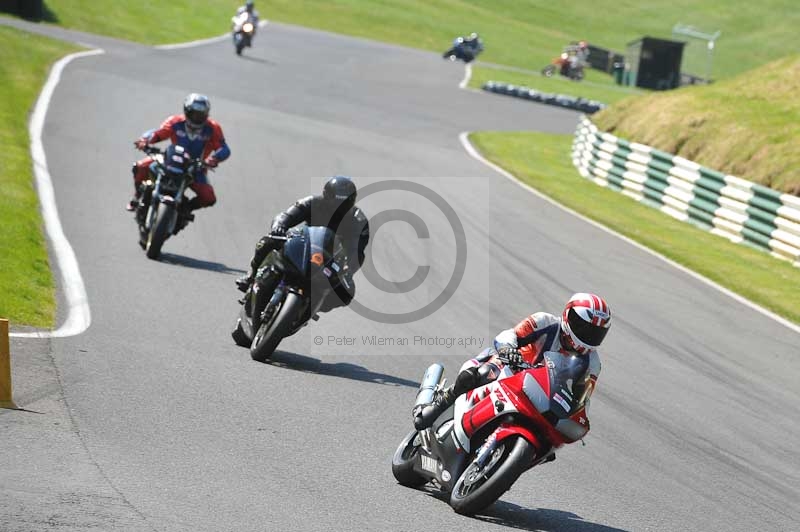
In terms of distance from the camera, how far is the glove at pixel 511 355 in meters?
7.33

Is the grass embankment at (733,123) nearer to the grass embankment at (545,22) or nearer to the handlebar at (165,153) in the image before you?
the handlebar at (165,153)

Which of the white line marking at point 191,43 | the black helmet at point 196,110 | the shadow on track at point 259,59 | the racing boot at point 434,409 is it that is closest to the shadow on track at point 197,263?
the black helmet at point 196,110

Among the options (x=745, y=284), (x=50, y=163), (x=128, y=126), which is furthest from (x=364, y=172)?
(x=745, y=284)

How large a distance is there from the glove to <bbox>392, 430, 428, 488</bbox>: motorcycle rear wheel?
0.90m

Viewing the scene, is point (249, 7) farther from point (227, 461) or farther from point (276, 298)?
point (227, 461)

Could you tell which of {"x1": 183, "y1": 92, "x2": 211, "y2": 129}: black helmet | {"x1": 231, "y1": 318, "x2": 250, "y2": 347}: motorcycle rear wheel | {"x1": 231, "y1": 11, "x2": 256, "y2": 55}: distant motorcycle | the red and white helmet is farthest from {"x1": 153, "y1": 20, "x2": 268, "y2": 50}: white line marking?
the red and white helmet

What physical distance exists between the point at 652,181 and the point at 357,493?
18393 mm

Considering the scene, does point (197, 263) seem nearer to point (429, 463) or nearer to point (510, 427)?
point (429, 463)

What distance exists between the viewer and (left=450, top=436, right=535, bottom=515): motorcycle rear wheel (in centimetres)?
684

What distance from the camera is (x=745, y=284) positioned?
17.3 m

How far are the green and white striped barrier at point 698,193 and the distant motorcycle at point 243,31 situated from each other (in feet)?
60.4

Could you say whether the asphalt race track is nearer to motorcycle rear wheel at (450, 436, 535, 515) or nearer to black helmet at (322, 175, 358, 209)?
motorcycle rear wheel at (450, 436, 535, 515)

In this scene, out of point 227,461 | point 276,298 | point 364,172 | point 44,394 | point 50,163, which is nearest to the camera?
point 227,461

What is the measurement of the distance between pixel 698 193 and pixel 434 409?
1610 centimetres
